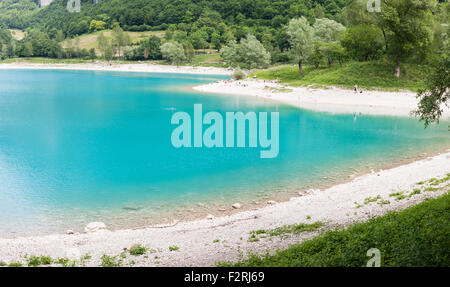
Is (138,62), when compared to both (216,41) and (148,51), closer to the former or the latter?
(148,51)

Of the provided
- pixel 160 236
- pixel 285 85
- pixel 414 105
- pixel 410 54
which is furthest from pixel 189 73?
pixel 160 236

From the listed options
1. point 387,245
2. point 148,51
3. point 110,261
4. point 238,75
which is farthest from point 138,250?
point 148,51

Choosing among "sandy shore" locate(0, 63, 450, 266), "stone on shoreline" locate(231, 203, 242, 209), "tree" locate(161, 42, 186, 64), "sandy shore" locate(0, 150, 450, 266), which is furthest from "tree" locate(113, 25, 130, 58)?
"sandy shore" locate(0, 150, 450, 266)

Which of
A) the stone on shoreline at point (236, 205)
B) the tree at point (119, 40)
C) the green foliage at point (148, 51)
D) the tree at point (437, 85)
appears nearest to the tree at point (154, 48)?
the green foliage at point (148, 51)

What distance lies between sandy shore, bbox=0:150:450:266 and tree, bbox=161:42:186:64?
145m

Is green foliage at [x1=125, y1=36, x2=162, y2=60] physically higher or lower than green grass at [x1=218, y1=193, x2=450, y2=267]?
higher

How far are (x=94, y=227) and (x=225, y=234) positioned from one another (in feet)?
23.2

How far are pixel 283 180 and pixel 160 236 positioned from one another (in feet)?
39.3

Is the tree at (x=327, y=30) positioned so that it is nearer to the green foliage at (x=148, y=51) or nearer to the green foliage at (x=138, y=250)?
the green foliage at (x=148, y=51)

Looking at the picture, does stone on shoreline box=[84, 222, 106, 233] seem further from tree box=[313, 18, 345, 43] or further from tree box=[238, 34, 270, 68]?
tree box=[238, 34, 270, 68]

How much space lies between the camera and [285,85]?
7656 centimetres

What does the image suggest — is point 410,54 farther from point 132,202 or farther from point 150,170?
point 132,202

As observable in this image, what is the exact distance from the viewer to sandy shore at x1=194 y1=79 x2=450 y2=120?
55750 millimetres

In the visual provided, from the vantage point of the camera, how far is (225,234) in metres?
16.5
